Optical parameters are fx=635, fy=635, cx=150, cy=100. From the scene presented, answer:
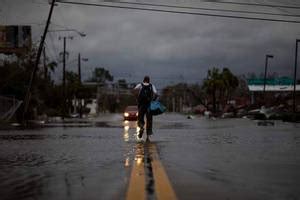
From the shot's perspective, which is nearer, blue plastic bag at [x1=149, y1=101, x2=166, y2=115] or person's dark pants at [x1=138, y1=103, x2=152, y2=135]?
person's dark pants at [x1=138, y1=103, x2=152, y2=135]

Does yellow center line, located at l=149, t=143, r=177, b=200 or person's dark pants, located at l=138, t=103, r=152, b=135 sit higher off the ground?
person's dark pants, located at l=138, t=103, r=152, b=135

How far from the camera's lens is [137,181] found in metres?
7.81

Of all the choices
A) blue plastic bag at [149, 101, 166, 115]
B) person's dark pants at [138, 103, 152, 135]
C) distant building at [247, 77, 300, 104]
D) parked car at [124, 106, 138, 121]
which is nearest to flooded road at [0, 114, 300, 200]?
person's dark pants at [138, 103, 152, 135]

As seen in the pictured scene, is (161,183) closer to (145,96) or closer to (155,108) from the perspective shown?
(145,96)

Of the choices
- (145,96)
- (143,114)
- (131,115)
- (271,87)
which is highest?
(271,87)

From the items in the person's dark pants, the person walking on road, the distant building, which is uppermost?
the distant building

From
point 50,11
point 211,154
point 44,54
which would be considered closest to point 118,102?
point 44,54

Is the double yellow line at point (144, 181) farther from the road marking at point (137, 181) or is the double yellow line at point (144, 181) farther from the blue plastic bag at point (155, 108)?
the blue plastic bag at point (155, 108)

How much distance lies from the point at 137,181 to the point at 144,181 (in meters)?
0.10

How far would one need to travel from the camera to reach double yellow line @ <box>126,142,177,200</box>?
22.0 feet

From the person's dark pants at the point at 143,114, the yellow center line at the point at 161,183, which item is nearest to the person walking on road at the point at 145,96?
the person's dark pants at the point at 143,114

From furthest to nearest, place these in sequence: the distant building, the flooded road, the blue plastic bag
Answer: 1. the distant building
2. the blue plastic bag
3. the flooded road

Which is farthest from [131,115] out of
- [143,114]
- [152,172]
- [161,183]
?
[161,183]

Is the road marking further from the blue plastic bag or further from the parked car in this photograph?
the parked car
